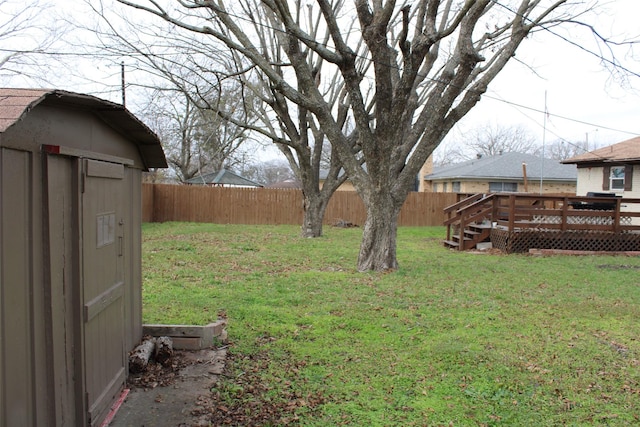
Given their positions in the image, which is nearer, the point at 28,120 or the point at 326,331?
the point at 28,120

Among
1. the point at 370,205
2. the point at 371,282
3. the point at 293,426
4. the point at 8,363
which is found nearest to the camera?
the point at 8,363

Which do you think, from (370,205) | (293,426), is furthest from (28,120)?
(370,205)

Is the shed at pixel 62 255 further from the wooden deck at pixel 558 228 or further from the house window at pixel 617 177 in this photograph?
the house window at pixel 617 177

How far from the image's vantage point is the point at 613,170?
18.7 metres

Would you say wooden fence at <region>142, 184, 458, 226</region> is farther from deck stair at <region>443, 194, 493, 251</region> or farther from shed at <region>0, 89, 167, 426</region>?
shed at <region>0, 89, 167, 426</region>

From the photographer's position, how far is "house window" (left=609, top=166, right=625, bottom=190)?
59.9 feet

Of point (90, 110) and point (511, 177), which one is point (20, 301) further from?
point (511, 177)

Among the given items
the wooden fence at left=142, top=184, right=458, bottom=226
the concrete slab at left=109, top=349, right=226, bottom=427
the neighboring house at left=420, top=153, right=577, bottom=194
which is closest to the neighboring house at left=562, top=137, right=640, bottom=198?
the neighboring house at left=420, top=153, right=577, bottom=194

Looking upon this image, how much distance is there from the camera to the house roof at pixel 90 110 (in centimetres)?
216

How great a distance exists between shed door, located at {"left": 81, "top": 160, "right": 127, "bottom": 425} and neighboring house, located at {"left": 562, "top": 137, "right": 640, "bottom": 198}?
18403mm

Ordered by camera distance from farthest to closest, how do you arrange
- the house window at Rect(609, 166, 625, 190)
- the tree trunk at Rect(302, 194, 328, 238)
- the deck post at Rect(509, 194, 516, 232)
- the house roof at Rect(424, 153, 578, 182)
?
the house roof at Rect(424, 153, 578, 182)
the house window at Rect(609, 166, 625, 190)
the tree trunk at Rect(302, 194, 328, 238)
the deck post at Rect(509, 194, 516, 232)

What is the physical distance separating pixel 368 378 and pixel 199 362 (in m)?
1.51

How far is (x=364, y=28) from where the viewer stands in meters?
8.14

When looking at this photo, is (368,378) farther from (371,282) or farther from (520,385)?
(371,282)
